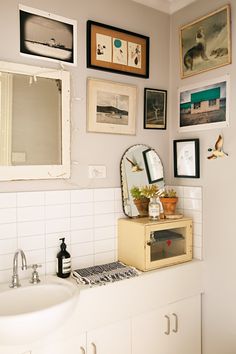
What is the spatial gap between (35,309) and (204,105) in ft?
5.45

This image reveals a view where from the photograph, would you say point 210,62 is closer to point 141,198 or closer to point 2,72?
point 141,198

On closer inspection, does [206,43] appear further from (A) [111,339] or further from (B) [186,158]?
(A) [111,339]

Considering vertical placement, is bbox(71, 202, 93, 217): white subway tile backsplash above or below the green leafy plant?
below

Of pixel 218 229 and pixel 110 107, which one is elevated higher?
pixel 110 107

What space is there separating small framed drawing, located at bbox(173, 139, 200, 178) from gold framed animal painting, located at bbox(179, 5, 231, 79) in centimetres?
51

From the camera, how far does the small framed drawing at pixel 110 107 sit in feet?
6.70

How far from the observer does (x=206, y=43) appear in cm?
211

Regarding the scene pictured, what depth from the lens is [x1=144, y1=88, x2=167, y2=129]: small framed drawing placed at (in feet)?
7.59

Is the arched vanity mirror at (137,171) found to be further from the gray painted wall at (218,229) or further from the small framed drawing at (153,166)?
the gray painted wall at (218,229)

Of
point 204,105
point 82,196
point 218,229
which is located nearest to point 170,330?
point 218,229

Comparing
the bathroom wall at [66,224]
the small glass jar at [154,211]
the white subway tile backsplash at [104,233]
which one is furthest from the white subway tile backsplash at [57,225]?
the small glass jar at [154,211]

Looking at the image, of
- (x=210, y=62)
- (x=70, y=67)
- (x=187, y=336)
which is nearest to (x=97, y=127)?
(x=70, y=67)

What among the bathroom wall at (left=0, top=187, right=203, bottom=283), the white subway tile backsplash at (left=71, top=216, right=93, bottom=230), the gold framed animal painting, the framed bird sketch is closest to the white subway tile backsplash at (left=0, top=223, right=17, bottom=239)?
the bathroom wall at (left=0, top=187, right=203, bottom=283)

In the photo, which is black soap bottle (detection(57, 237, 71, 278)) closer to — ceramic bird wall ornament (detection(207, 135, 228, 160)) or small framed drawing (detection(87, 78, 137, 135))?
small framed drawing (detection(87, 78, 137, 135))
